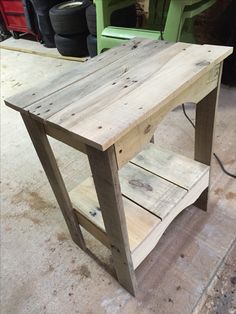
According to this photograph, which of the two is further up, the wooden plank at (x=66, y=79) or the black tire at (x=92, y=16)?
the wooden plank at (x=66, y=79)

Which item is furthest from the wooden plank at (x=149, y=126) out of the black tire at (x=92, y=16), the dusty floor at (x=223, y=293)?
the black tire at (x=92, y=16)

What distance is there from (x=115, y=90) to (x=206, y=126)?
426 mm

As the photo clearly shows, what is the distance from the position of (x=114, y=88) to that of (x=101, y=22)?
1358mm

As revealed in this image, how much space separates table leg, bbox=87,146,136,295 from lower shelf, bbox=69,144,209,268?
0.14ft

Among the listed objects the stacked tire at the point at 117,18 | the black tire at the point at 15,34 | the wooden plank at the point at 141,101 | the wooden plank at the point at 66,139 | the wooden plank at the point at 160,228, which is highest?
the wooden plank at the point at 141,101

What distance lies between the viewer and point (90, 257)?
3.59 ft

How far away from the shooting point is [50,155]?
796mm

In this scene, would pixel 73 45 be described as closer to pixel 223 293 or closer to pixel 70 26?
pixel 70 26

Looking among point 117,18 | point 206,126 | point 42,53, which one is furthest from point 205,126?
point 42,53

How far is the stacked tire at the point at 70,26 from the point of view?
2.52 meters

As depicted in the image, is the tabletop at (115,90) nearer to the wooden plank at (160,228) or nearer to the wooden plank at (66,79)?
the wooden plank at (66,79)

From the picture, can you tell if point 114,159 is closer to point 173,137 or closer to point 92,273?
point 92,273

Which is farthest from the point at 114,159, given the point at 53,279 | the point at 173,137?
the point at 173,137

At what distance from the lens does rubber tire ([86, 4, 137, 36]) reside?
213cm
